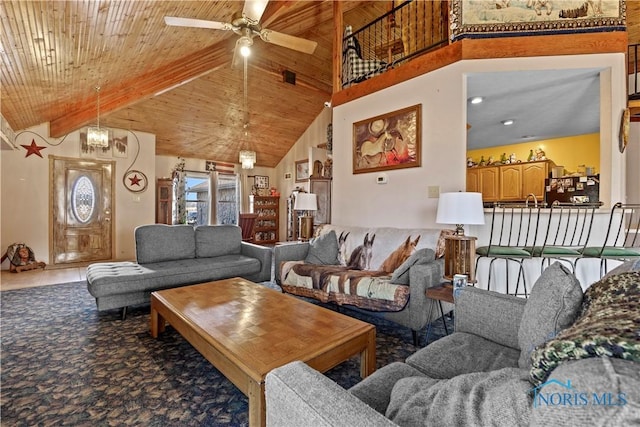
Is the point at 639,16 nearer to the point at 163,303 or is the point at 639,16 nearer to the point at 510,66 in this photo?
the point at 510,66

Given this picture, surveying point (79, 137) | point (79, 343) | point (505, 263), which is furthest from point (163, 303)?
point (79, 137)

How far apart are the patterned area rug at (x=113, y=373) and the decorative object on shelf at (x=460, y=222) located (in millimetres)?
613

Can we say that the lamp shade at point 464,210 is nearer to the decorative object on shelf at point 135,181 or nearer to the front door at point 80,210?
the decorative object on shelf at point 135,181

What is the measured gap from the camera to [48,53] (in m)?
2.99

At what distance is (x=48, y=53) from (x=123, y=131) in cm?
303

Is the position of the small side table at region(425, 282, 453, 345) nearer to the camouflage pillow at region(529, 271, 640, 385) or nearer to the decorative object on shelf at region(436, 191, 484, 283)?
the decorative object on shelf at region(436, 191, 484, 283)

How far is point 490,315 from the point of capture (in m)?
1.50

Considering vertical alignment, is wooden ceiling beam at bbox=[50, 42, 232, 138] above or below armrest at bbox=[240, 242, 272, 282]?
above

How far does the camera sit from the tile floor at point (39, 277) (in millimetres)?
3943

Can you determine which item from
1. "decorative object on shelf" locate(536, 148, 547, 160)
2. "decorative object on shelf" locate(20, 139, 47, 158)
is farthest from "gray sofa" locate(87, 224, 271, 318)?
"decorative object on shelf" locate(536, 148, 547, 160)

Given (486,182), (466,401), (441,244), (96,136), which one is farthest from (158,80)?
(486,182)

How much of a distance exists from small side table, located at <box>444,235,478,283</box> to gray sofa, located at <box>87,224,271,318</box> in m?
2.27

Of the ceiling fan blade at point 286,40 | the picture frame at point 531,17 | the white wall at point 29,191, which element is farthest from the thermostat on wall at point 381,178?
the white wall at point 29,191

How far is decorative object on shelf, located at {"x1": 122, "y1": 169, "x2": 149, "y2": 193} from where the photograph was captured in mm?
5883
